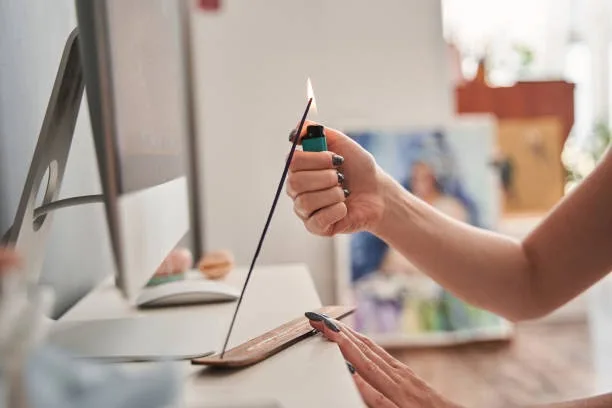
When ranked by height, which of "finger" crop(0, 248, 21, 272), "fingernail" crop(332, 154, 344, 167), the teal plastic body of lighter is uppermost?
the teal plastic body of lighter

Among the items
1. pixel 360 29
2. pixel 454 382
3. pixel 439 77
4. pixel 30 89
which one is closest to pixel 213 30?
pixel 360 29

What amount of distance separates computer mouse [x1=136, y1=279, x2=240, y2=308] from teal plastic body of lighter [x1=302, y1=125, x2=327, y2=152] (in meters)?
0.27

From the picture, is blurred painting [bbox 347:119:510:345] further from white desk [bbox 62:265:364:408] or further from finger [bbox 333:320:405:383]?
finger [bbox 333:320:405:383]

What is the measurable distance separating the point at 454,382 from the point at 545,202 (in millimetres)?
1202

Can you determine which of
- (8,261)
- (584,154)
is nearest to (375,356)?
(8,261)

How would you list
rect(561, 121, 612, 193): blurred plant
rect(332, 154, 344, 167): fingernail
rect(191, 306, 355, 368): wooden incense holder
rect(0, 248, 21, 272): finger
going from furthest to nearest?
rect(561, 121, 612, 193): blurred plant < rect(332, 154, 344, 167): fingernail < rect(191, 306, 355, 368): wooden incense holder < rect(0, 248, 21, 272): finger

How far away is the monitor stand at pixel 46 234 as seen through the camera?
70cm

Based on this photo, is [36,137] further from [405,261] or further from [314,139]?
[405,261]

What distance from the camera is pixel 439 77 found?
2.59 metres

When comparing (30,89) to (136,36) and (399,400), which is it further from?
(399,400)

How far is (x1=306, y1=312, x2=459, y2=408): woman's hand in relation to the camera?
27.2 inches

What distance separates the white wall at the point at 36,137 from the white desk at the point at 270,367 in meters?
0.12

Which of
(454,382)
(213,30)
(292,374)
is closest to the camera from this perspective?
(292,374)

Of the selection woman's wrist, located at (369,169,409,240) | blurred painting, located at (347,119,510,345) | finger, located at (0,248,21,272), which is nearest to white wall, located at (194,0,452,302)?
blurred painting, located at (347,119,510,345)
